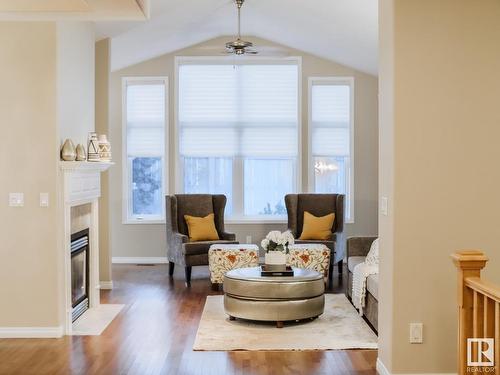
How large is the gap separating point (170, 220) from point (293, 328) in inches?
127

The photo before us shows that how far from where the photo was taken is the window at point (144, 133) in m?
9.59

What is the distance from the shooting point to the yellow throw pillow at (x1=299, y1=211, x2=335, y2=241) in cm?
848

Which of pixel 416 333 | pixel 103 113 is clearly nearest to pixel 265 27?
pixel 103 113

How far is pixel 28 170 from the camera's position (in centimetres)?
533

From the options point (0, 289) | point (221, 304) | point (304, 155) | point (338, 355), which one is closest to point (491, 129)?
point (338, 355)

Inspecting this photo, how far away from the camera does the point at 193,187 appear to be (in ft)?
31.8

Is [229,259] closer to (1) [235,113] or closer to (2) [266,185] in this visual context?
(2) [266,185]

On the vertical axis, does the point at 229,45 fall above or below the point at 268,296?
above

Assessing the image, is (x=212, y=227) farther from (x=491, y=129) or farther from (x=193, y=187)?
(x=491, y=129)

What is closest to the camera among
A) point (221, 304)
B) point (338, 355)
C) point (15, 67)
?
point (338, 355)

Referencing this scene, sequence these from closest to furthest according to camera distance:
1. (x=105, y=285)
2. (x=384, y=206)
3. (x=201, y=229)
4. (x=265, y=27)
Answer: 1. (x=384, y=206)
2. (x=105, y=285)
3. (x=201, y=229)
4. (x=265, y=27)

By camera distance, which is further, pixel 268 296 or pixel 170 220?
pixel 170 220

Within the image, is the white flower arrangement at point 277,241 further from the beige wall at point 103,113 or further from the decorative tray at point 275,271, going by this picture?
the beige wall at point 103,113

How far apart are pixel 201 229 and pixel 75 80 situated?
308 centimetres
